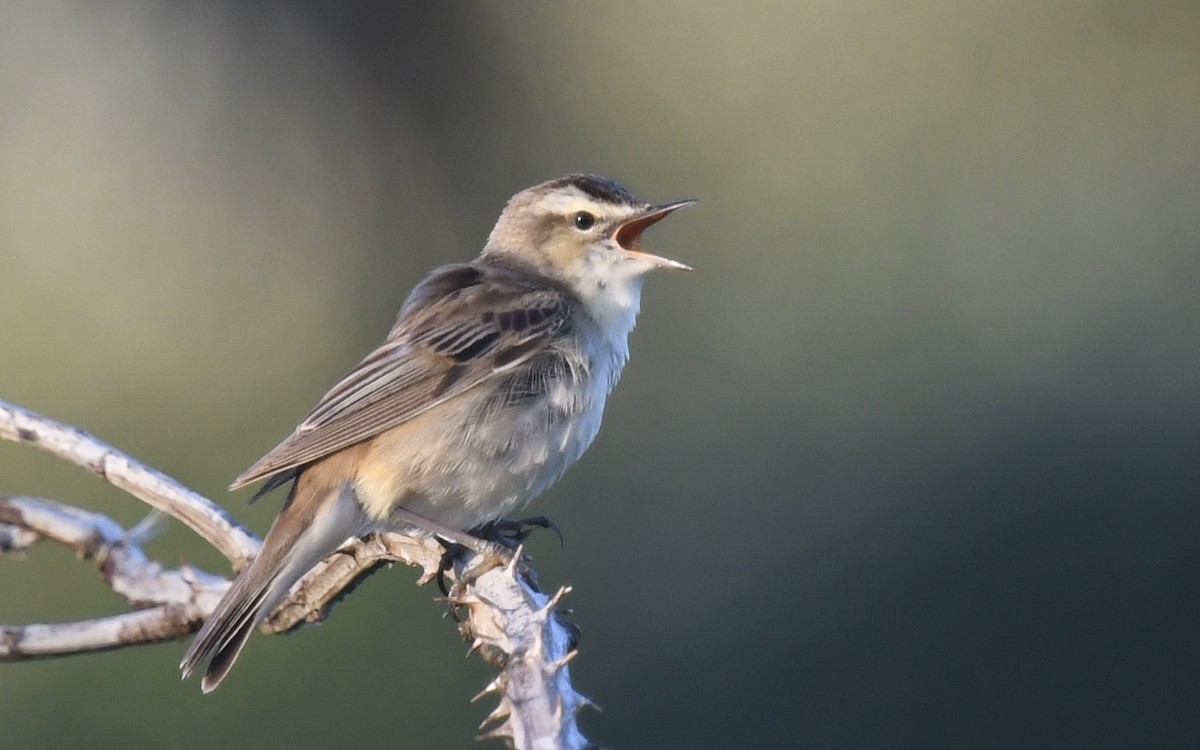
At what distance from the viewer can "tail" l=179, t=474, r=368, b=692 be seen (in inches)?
129

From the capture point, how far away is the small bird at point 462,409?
3832 millimetres

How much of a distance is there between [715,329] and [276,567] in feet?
14.4

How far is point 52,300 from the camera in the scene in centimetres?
725

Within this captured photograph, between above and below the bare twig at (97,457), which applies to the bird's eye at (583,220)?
above

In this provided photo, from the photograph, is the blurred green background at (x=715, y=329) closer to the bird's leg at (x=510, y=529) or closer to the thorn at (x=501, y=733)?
the bird's leg at (x=510, y=529)

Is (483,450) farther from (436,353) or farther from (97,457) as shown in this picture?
(97,457)

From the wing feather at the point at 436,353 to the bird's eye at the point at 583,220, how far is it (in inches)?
9.1

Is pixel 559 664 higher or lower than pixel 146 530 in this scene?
higher

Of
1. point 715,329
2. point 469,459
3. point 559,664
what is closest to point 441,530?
point 469,459

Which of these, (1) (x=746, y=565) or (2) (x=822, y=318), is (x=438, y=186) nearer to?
(2) (x=822, y=318)

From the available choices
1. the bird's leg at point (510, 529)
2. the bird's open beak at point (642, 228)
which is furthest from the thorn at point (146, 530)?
the bird's open beak at point (642, 228)

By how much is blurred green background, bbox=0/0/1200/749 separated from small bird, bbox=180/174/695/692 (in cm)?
167

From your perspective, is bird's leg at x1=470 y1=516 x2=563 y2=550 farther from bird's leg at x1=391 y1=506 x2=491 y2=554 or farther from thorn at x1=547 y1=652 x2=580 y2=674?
thorn at x1=547 y1=652 x2=580 y2=674

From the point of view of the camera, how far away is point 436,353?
4137mm
